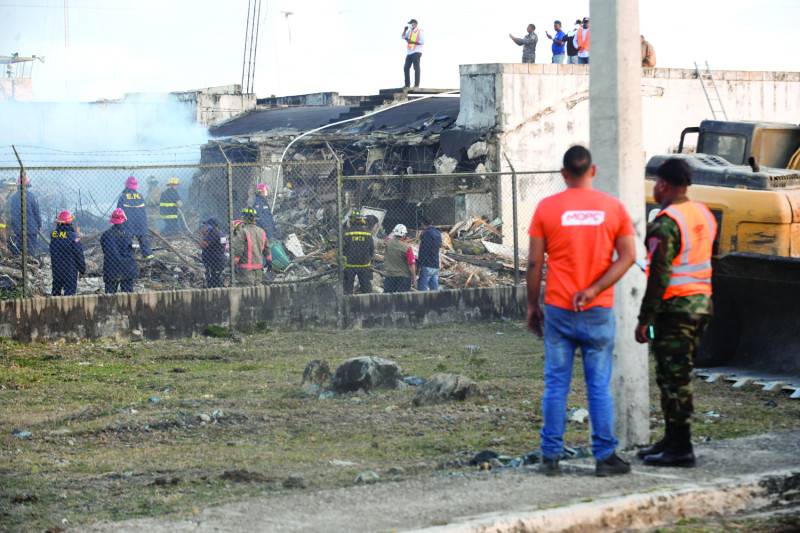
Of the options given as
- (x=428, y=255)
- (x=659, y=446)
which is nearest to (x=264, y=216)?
(x=428, y=255)

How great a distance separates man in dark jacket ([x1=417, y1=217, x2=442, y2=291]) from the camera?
14875mm

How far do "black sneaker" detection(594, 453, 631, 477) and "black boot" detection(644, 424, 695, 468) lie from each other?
1.14 ft

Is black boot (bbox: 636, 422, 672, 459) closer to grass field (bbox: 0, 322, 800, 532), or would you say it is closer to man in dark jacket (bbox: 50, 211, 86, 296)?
grass field (bbox: 0, 322, 800, 532)

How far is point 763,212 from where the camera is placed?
8836mm

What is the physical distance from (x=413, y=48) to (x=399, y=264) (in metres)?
11.2

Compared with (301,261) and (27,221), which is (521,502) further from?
(27,221)

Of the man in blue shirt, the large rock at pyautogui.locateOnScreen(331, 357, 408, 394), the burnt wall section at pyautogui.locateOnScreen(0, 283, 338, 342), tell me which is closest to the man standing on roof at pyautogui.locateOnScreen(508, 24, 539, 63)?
the man in blue shirt

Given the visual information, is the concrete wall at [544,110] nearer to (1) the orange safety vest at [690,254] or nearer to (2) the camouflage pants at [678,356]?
(1) the orange safety vest at [690,254]

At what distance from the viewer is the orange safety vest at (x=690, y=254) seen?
536cm

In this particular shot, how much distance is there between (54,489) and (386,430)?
8.56 feet

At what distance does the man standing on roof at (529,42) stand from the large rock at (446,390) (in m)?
17.0

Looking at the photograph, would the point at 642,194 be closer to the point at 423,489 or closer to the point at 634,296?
the point at 634,296

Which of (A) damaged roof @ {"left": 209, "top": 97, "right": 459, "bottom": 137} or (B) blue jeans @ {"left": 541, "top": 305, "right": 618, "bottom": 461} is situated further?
(A) damaged roof @ {"left": 209, "top": 97, "right": 459, "bottom": 137}

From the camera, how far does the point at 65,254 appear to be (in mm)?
13523
